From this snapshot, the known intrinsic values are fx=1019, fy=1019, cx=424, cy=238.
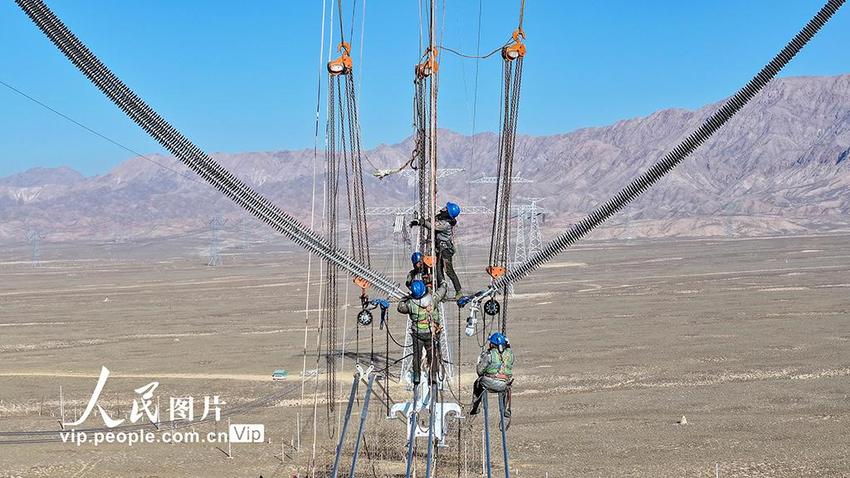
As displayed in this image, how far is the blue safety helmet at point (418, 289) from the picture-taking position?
13594 mm

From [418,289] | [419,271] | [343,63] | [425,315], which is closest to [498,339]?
[425,315]

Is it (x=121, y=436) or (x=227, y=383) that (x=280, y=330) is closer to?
(x=227, y=383)

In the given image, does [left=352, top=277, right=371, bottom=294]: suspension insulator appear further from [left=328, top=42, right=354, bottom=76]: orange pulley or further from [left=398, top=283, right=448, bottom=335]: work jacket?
Answer: [left=328, top=42, right=354, bottom=76]: orange pulley

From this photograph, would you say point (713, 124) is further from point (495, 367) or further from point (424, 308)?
point (495, 367)

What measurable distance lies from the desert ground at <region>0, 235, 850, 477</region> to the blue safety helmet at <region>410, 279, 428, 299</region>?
1043 centimetres

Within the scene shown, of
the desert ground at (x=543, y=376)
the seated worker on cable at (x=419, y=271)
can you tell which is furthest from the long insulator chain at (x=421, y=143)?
the desert ground at (x=543, y=376)

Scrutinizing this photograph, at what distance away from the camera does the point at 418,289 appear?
13.6 m

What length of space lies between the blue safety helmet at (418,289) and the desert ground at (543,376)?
10431 millimetres

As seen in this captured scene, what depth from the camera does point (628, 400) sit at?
34750 millimetres

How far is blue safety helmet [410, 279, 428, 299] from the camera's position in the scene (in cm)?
1359

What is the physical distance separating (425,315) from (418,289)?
6.14 ft

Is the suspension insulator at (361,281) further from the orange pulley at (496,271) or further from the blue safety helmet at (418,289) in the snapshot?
the orange pulley at (496,271)

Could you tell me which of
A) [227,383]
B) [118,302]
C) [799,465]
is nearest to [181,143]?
[799,465]

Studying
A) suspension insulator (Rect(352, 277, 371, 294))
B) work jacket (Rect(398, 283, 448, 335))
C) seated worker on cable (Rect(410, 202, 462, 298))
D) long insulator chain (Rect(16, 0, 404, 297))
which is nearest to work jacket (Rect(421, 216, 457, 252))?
seated worker on cable (Rect(410, 202, 462, 298))
